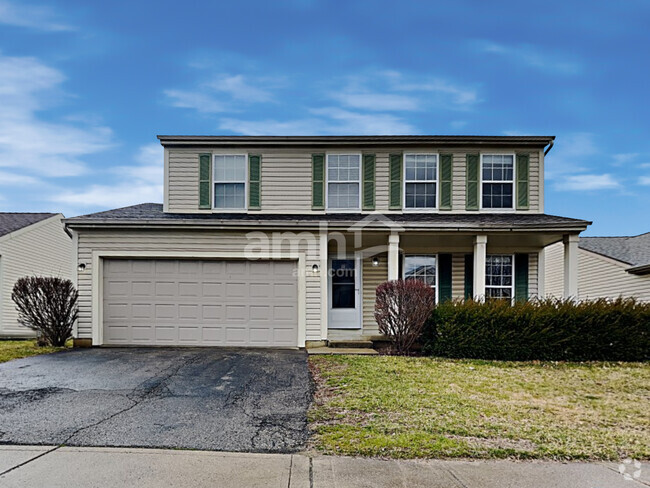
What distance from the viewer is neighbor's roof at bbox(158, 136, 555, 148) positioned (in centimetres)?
1233

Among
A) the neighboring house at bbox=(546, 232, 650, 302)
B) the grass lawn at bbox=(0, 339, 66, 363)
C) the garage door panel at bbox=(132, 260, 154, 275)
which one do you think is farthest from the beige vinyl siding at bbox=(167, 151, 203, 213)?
the neighboring house at bbox=(546, 232, 650, 302)

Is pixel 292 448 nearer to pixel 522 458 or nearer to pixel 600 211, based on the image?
pixel 522 458

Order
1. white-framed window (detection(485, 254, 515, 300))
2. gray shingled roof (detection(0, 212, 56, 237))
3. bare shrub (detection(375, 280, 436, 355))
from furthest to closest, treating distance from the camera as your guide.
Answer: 1. gray shingled roof (detection(0, 212, 56, 237))
2. white-framed window (detection(485, 254, 515, 300))
3. bare shrub (detection(375, 280, 436, 355))

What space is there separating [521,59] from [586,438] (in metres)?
11.9

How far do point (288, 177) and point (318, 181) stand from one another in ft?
2.92

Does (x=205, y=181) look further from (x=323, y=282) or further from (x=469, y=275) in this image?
(x=469, y=275)

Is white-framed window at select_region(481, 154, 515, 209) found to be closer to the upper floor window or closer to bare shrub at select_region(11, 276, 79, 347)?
the upper floor window

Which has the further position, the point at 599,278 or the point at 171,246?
the point at 599,278

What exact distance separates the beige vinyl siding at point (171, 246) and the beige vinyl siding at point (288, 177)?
2122 millimetres

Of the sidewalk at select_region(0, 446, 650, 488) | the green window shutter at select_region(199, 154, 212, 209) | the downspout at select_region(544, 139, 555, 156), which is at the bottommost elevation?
the sidewalk at select_region(0, 446, 650, 488)

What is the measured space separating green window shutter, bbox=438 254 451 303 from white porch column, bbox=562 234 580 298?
299 cm

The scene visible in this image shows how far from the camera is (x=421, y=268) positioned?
12.8 metres

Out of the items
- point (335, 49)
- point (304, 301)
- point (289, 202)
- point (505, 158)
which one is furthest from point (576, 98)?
point (304, 301)

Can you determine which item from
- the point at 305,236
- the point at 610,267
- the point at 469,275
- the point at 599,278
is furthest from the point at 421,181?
the point at 599,278
